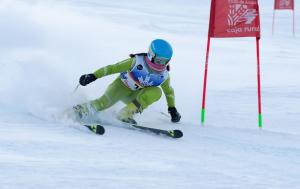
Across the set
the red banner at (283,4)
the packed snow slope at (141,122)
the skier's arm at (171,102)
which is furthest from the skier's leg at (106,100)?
the red banner at (283,4)

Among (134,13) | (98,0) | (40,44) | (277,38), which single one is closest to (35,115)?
(40,44)

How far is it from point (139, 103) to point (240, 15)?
137cm

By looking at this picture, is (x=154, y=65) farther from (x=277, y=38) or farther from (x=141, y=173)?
(x=277, y=38)

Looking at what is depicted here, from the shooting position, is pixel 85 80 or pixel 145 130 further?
pixel 85 80

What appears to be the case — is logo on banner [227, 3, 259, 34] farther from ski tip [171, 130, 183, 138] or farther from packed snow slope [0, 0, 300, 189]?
ski tip [171, 130, 183, 138]

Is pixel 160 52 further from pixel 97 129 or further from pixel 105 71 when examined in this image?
pixel 97 129

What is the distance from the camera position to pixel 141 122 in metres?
5.92

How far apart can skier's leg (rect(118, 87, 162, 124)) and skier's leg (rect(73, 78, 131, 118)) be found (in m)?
0.24

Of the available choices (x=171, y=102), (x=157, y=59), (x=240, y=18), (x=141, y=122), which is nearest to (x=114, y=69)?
(x=157, y=59)

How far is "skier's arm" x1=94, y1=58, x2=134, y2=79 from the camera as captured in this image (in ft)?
18.2

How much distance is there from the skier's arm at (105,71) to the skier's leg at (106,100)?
0.86 feet

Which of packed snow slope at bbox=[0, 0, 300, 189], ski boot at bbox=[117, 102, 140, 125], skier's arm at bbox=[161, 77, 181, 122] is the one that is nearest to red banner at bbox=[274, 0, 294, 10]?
packed snow slope at bbox=[0, 0, 300, 189]

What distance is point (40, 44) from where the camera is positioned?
10031 millimetres

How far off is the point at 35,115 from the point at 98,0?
21150 mm
